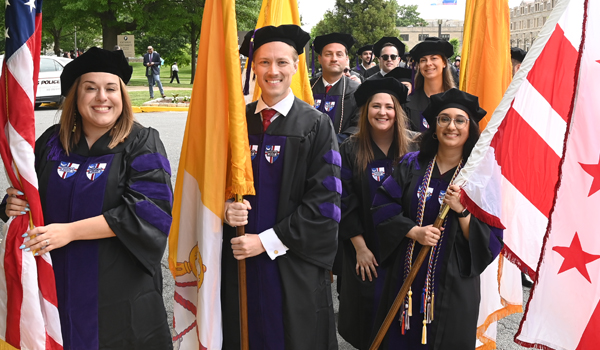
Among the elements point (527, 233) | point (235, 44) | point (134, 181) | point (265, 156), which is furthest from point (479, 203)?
point (134, 181)

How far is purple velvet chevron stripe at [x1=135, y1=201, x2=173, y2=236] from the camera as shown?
2883 mm

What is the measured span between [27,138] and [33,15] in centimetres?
60

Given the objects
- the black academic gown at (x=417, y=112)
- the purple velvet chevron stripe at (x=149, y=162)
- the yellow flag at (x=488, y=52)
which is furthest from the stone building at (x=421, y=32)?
the purple velvet chevron stripe at (x=149, y=162)

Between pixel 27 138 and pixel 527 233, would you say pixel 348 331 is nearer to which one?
pixel 527 233

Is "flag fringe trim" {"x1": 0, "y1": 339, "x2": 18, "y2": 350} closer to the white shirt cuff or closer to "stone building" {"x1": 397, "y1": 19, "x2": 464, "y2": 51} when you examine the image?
the white shirt cuff

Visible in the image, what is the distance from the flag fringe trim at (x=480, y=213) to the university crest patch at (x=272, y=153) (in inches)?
40.2

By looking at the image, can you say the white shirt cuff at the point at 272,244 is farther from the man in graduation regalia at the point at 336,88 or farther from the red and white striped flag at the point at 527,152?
the man in graduation regalia at the point at 336,88

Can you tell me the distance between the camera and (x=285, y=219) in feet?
9.48

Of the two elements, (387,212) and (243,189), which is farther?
(387,212)

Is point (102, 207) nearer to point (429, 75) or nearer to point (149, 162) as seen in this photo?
point (149, 162)

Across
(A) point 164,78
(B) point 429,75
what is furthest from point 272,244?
(A) point 164,78

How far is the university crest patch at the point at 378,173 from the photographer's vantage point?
4.03 meters

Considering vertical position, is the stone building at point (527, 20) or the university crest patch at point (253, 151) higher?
the stone building at point (527, 20)

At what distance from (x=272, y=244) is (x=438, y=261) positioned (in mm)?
1019
